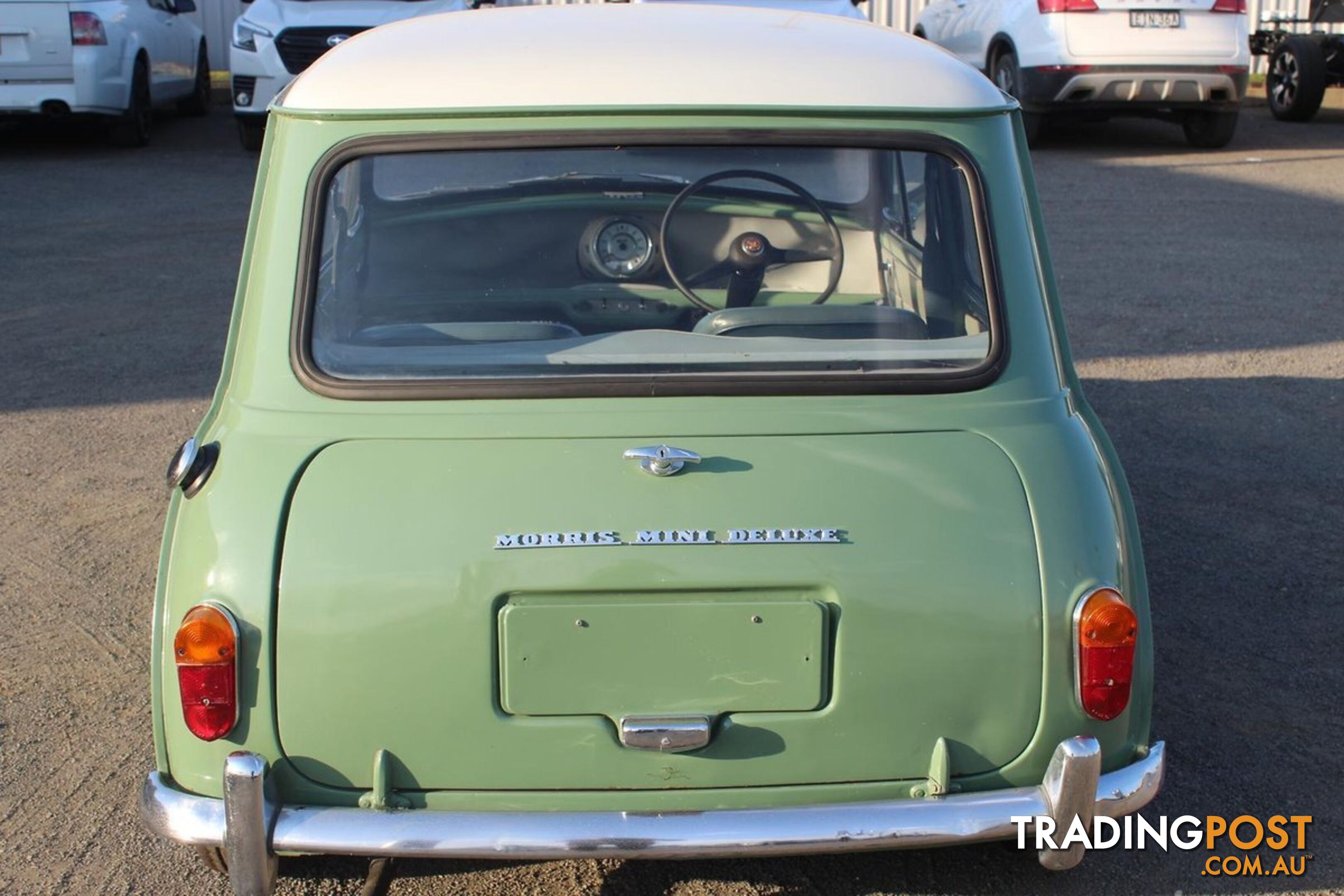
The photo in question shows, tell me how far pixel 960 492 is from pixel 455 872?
1.44 m

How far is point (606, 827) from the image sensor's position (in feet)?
8.82

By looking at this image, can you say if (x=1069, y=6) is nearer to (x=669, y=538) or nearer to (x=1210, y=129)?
(x=1210, y=129)

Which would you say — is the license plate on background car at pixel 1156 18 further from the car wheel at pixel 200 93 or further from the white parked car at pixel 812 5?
the car wheel at pixel 200 93

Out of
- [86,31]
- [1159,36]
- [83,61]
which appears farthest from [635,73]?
[86,31]

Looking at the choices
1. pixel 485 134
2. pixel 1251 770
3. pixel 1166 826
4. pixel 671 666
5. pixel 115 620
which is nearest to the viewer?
pixel 671 666

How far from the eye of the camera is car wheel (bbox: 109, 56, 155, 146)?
13664mm

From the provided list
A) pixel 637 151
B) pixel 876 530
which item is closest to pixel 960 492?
pixel 876 530

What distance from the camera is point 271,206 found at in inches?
123

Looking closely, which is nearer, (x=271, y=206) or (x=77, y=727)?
(x=271, y=206)

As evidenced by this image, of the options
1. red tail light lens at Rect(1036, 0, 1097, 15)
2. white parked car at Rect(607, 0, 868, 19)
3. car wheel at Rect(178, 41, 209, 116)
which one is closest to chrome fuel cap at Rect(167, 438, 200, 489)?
white parked car at Rect(607, 0, 868, 19)

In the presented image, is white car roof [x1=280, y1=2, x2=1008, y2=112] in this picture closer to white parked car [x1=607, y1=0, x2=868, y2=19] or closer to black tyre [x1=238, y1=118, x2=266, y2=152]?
white parked car [x1=607, y1=0, x2=868, y2=19]

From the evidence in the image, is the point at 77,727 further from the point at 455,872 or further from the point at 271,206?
the point at 271,206

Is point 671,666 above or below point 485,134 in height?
below

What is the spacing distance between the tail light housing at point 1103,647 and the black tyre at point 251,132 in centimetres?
1184
